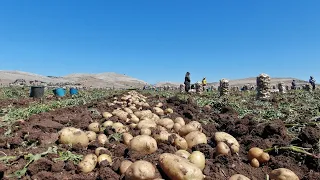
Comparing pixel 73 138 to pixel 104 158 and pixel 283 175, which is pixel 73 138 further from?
pixel 283 175

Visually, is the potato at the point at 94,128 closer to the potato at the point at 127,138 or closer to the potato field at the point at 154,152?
the potato field at the point at 154,152

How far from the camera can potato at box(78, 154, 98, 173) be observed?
3.27 meters

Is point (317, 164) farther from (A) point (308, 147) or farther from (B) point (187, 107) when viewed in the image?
(B) point (187, 107)

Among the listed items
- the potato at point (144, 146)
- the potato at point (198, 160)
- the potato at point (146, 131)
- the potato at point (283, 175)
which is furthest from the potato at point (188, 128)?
the potato at point (283, 175)

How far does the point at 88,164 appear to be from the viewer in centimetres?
331

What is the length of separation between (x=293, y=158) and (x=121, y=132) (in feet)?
8.84

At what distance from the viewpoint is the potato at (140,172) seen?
2758 mm

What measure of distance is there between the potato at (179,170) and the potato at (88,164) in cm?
94

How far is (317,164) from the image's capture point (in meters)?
3.46

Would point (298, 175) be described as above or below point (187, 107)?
below

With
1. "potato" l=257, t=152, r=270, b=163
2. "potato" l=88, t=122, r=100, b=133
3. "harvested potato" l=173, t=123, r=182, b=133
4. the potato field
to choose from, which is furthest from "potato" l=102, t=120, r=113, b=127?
"potato" l=257, t=152, r=270, b=163

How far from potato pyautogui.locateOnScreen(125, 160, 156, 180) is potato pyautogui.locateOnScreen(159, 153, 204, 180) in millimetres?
150

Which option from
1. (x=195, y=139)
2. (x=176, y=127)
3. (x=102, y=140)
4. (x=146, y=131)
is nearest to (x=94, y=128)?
(x=102, y=140)

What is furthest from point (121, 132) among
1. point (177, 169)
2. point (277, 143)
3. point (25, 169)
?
point (277, 143)
